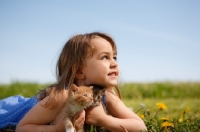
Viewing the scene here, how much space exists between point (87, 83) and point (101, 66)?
25cm

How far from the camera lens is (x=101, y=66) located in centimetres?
280

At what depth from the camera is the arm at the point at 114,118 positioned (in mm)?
2742

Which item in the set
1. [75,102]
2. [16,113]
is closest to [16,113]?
[16,113]

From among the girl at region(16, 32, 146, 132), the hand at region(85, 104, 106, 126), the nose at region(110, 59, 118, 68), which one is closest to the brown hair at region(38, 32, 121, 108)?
the girl at region(16, 32, 146, 132)

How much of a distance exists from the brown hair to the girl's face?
0.07m

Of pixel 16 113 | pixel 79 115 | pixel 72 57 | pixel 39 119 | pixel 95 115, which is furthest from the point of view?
pixel 16 113

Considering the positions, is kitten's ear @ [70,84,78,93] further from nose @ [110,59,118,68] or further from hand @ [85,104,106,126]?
nose @ [110,59,118,68]

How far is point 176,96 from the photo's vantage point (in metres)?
9.33

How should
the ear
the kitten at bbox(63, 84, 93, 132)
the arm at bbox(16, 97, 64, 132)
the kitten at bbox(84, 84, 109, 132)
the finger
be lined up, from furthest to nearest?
the ear, the arm at bbox(16, 97, 64, 132), the kitten at bbox(84, 84, 109, 132), the finger, the kitten at bbox(63, 84, 93, 132)

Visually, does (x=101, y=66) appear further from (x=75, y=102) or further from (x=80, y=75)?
(x=75, y=102)

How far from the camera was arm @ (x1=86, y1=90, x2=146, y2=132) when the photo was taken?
2.74 meters

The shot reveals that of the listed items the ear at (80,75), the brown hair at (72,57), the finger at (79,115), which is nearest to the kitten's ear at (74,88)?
the finger at (79,115)

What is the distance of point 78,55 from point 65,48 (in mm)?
265

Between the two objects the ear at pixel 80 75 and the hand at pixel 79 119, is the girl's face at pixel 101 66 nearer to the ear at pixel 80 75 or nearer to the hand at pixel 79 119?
the ear at pixel 80 75
